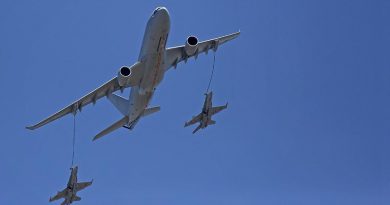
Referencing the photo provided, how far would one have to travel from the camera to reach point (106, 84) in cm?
5031

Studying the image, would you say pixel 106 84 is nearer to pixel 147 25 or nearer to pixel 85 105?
pixel 85 105

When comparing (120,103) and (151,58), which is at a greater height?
(120,103)

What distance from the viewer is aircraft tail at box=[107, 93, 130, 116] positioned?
173ft

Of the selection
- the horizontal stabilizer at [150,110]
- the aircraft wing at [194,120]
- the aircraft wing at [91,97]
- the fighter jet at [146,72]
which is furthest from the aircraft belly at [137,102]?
the aircraft wing at [194,120]

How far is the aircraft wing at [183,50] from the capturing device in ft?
168

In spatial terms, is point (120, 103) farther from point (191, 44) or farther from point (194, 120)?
point (191, 44)

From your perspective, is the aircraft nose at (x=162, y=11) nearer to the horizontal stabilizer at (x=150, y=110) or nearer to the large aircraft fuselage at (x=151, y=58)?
the large aircraft fuselage at (x=151, y=58)

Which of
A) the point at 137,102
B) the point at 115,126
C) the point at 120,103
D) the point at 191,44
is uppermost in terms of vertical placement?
the point at 191,44

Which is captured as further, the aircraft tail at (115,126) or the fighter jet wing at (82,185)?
the fighter jet wing at (82,185)

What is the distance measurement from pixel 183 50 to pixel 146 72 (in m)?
4.75

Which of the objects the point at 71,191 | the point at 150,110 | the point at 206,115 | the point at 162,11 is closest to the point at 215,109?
the point at 206,115

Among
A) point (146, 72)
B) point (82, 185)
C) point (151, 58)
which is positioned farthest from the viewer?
point (82, 185)

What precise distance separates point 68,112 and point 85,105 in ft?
4.39

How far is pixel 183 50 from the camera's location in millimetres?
51500
